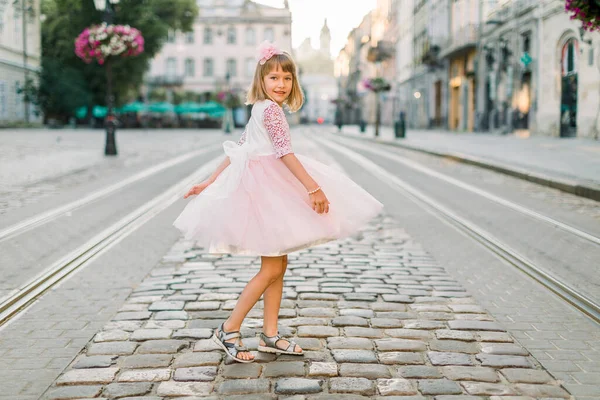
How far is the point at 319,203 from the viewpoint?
3467 mm

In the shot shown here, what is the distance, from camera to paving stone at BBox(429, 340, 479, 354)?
371 centimetres

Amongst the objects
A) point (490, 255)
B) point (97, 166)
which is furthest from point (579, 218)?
point (97, 166)

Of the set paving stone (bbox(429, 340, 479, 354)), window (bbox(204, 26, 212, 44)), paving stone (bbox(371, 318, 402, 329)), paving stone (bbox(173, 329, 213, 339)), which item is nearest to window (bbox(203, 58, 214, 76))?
window (bbox(204, 26, 212, 44))

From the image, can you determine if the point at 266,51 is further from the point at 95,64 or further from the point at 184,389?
the point at 95,64

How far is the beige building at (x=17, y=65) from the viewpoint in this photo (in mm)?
44562

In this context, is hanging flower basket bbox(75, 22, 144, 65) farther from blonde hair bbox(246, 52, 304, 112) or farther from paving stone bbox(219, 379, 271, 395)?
paving stone bbox(219, 379, 271, 395)

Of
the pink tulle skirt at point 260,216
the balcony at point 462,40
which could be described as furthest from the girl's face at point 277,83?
the balcony at point 462,40

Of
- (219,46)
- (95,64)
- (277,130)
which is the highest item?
(219,46)

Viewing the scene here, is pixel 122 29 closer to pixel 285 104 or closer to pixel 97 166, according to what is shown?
pixel 97 166

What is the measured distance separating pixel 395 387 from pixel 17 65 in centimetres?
4815

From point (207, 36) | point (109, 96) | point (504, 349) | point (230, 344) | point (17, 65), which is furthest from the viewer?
point (207, 36)

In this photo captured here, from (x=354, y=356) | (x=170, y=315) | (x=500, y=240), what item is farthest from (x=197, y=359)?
(x=500, y=240)

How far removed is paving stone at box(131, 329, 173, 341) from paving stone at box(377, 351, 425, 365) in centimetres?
115

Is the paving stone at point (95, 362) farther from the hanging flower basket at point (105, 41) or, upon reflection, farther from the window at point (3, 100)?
the window at point (3, 100)
